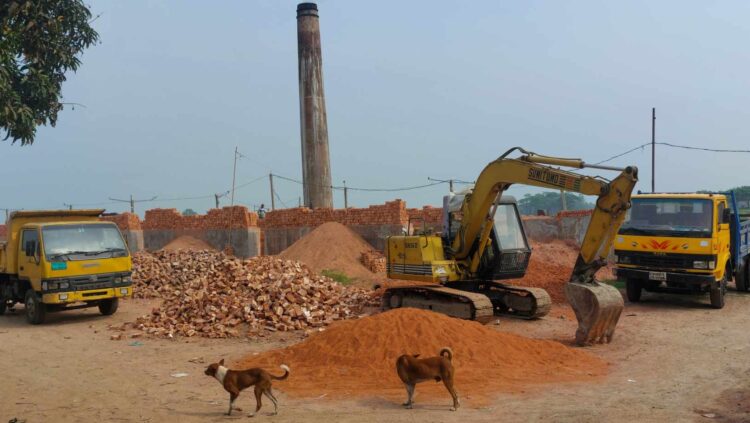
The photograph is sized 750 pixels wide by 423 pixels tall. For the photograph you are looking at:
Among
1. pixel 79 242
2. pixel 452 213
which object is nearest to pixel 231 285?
pixel 79 242

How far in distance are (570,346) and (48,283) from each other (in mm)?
10592

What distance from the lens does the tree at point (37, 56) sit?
23.6 feet

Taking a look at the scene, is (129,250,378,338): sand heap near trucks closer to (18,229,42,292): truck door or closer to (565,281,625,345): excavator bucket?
(18,229,42,292): truck door

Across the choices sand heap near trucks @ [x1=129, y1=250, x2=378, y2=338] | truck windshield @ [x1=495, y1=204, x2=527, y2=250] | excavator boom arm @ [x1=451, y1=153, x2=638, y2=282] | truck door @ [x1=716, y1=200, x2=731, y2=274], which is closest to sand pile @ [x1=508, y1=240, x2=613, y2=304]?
truck windshield @ [x1=495, y1=204, x2=527, y2=250]

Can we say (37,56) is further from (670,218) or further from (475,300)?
(670,218)

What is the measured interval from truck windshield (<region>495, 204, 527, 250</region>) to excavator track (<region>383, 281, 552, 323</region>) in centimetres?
95

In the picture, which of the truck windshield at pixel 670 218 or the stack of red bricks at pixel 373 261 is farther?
the stack of red bricks at pixel 373 261

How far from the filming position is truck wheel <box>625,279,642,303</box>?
1536 cm

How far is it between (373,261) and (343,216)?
2709mm

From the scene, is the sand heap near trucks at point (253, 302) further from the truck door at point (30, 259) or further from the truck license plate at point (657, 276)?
the truck license plate at point (657, 276)

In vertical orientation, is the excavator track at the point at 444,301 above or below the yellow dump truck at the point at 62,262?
below

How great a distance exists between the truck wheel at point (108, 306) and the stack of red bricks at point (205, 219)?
844 centimetres

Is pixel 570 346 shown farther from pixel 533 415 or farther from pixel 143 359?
pixel 143 359

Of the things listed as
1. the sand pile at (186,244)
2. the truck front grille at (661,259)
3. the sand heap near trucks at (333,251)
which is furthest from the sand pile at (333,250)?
the truck front grille at (661,259)
